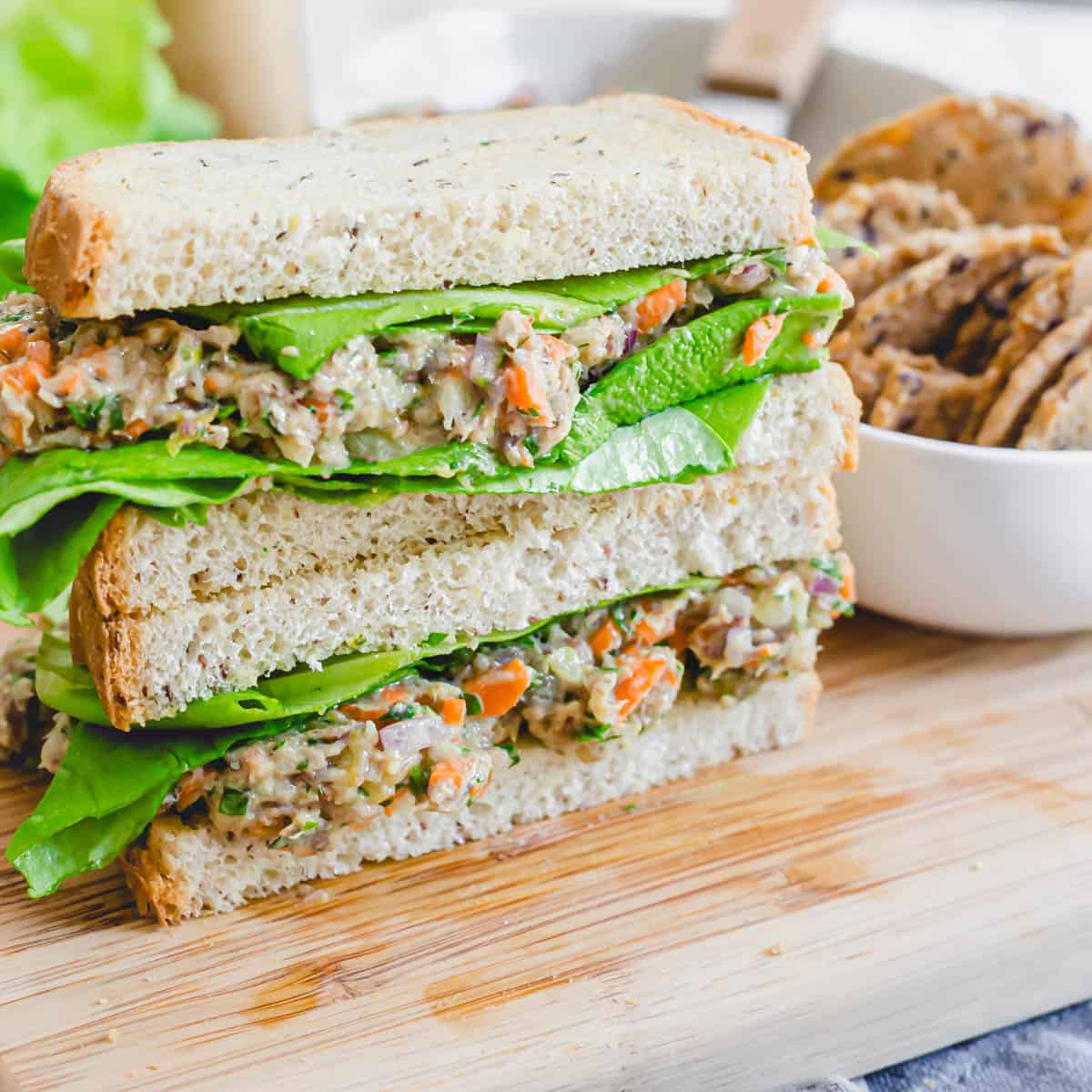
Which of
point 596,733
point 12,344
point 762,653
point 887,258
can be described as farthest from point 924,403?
point 12,344

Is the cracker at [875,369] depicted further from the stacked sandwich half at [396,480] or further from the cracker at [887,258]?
the stacked sandwich half at [396,480]

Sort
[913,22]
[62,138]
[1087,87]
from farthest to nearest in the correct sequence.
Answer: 1. [913,22]
2. [1087,87]
3. [62,138]

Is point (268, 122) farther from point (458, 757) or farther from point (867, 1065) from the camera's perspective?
point (867, 1065)

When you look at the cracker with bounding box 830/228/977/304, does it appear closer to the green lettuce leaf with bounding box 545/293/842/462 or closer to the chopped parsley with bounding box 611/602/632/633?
the green lettuce leaf with bounding box 545/293/842/462

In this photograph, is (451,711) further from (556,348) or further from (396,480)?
(556,348)

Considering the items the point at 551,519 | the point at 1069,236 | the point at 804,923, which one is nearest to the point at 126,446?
the point at 551,519
